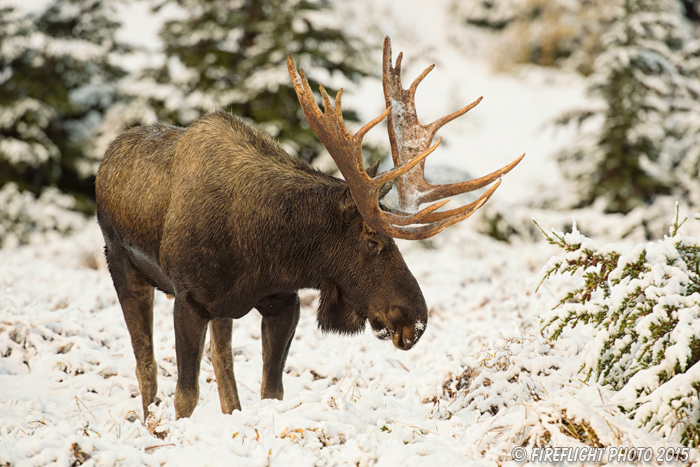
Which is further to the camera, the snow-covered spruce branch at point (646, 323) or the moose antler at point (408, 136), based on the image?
the moose antler at point (408, 136)

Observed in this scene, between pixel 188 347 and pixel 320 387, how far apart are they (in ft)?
4.63

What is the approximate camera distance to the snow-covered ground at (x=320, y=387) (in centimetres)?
321

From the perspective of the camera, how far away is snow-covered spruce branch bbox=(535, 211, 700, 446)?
3000 millimetres

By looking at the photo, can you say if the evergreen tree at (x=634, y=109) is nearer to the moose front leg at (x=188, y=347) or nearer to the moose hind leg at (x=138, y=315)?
the moose hind leg at (x=138, y=315)

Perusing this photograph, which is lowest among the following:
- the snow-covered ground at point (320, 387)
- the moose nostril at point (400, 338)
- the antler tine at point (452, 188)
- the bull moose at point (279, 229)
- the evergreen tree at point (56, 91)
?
the evergreen tree at point (56, 91)

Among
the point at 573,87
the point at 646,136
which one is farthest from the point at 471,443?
the point at 573,87

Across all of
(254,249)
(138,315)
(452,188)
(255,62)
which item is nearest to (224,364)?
(138,315)

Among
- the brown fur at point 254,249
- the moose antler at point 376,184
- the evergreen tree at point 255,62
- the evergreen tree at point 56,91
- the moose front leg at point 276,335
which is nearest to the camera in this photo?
the moose antler at point 376,184

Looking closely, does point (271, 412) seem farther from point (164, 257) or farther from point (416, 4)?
point (416, 4)

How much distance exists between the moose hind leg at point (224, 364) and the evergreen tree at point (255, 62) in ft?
24.9

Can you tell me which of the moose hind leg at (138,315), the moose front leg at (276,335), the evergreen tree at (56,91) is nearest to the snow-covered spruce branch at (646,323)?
the moose front leg at (276,335)

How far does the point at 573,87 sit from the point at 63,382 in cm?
2739

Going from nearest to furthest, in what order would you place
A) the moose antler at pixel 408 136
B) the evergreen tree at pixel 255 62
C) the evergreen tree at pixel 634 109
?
the moose antler at pixel 408 136, the evergreen tree at pixel 255 62, the evergreen tree at pixel 634 109

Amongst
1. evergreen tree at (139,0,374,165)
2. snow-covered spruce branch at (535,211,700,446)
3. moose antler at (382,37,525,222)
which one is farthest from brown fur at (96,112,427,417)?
evergreen tree at (139,0,374,165)
